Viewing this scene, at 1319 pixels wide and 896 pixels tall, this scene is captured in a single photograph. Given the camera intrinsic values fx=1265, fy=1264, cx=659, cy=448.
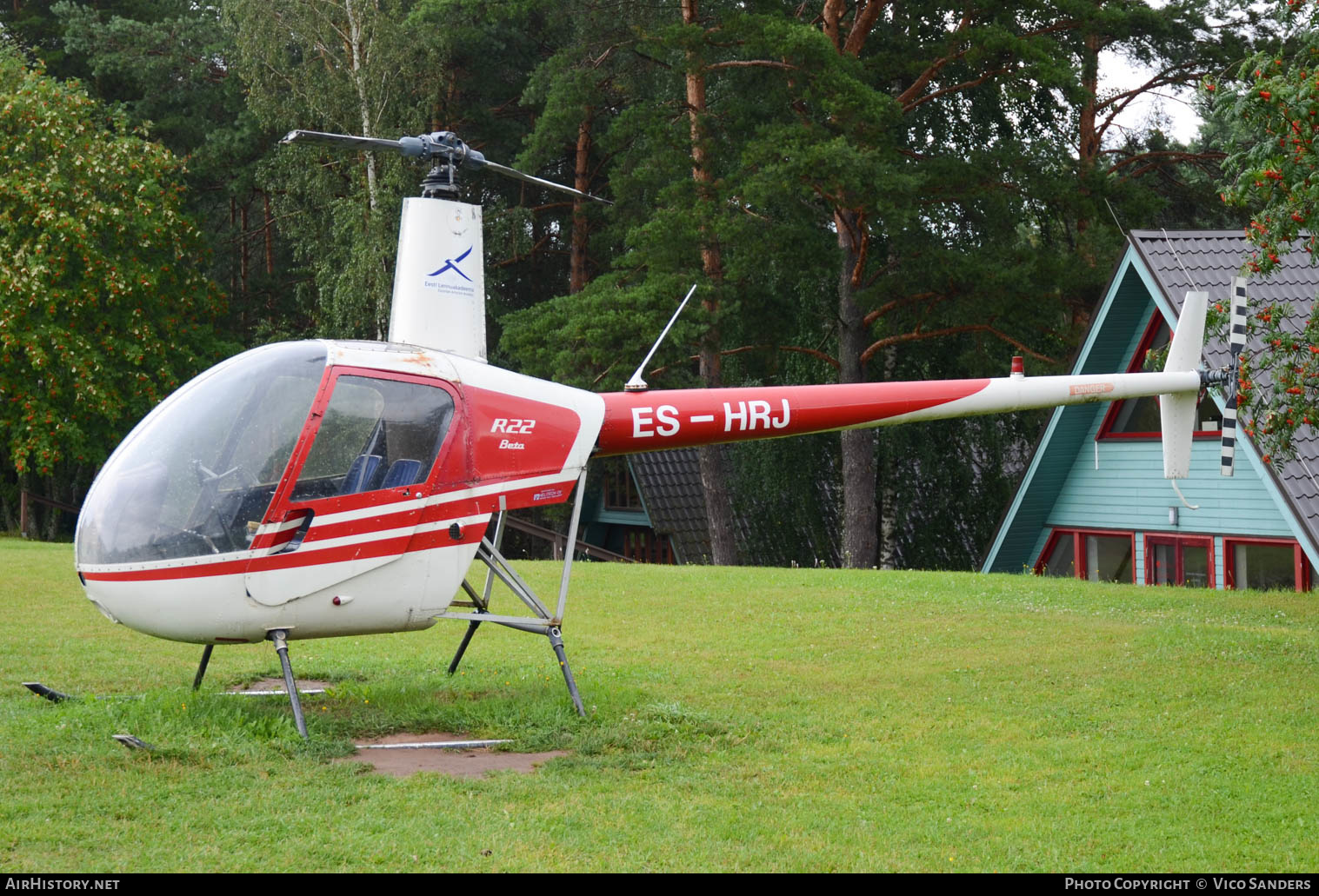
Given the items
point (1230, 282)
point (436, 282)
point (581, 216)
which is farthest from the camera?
point (581, 216)

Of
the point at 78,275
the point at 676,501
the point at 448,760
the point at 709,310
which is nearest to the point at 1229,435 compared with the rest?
the point at 448,760

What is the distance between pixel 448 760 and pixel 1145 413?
14384 mm

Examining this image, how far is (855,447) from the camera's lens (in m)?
24.5

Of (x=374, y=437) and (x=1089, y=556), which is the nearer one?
(x=374, y=437)

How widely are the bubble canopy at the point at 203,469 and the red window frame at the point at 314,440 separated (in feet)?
0.14

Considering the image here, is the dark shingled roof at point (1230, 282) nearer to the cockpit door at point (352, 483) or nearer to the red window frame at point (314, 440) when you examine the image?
the red window frame at point (314, 440)

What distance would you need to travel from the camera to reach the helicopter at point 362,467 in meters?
7.17

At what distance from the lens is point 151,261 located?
1141 inches

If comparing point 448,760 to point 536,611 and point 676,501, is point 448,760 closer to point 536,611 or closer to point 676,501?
point 536,611

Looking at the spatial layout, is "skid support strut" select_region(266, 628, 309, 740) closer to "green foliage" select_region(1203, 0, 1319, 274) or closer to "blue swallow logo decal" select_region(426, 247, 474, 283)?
"blue swallow logo decal" select_region(426, 247, 474, 283)

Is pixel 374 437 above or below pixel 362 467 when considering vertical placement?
above

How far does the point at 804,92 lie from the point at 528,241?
1027 centimetres

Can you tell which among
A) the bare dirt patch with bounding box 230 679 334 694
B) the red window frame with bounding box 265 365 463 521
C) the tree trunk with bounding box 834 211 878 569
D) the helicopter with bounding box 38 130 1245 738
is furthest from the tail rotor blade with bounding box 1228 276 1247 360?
the tree trunk with bounding box 834 211 878 569

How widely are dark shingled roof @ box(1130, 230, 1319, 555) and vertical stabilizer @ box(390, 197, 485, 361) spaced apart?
10464mm
